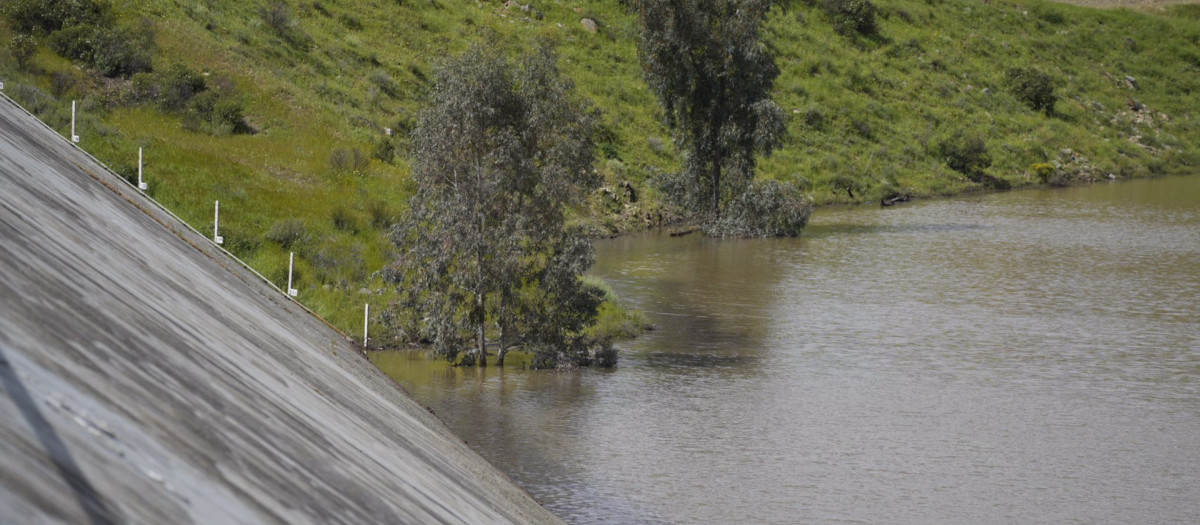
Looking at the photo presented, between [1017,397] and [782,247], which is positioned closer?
[1017,397]

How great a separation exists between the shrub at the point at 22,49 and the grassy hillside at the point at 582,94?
263 mm

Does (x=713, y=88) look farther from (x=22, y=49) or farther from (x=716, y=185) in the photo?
(x=22, y=49)

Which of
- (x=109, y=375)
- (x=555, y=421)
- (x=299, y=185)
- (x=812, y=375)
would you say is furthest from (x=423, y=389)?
(x=109, y=375)

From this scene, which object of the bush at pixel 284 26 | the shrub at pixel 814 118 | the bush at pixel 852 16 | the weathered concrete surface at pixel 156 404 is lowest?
the weathered concrete surface at pixel 156 404

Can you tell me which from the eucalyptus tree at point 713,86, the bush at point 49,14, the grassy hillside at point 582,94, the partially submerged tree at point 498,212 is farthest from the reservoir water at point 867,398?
the bush at point 49,14

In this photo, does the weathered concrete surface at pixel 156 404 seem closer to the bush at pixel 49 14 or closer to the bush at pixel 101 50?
the bush at pixel 101 50

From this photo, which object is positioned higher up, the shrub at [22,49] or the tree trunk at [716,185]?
the shrub at [22,49]

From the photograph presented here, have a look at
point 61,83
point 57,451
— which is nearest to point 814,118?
point 61,83

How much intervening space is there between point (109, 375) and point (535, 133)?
2247cm

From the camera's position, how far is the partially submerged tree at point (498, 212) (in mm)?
25062

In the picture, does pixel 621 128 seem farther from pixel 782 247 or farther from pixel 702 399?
pixel 702 399

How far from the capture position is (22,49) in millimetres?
37125

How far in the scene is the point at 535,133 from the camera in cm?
2614

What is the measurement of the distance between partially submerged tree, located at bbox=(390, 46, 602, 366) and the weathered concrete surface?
616 inches
